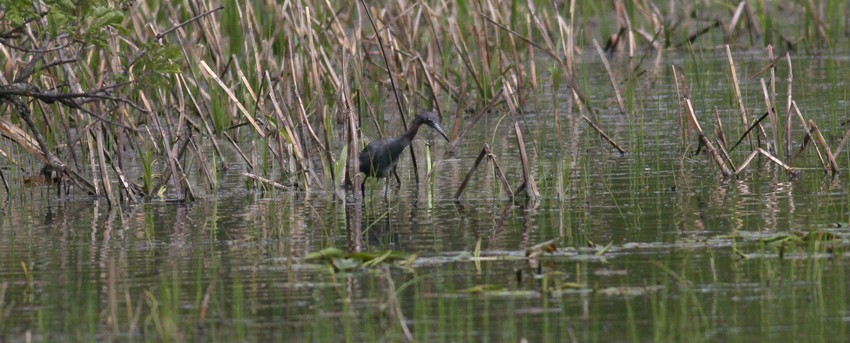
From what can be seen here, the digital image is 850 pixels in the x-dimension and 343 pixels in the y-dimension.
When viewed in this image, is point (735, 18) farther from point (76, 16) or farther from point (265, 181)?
point (76, 16)

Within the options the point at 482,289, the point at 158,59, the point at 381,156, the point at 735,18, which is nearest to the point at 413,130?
the point at 381,156

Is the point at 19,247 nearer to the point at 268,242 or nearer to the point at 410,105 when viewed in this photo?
the point at 268,242

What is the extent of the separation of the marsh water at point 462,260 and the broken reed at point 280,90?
30 centimetres

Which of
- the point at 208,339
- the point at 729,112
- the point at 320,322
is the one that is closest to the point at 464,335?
the point at 320,322

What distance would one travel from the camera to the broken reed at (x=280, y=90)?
374 inches

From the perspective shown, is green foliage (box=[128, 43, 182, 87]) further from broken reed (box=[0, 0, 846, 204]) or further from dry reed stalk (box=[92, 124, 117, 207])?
dry reed stalk (box=[92, 124, 117, 207])

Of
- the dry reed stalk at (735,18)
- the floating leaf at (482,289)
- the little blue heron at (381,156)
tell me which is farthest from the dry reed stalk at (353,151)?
the dry reed stalk at (735,18)

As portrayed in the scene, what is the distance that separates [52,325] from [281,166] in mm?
4352

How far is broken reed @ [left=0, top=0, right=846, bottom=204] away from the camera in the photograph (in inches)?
374

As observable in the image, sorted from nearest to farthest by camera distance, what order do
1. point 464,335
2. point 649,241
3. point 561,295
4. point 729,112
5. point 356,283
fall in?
point 464,335, point 561,295, point 356,283, point 649,241, point 729,112

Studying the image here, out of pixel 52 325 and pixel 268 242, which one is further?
pixel 268 242

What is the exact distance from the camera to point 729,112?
1145 cm

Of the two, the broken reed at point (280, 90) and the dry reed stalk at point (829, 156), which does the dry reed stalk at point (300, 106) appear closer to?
the broken reed at point (280, 90)

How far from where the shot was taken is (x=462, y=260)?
6.62 m
